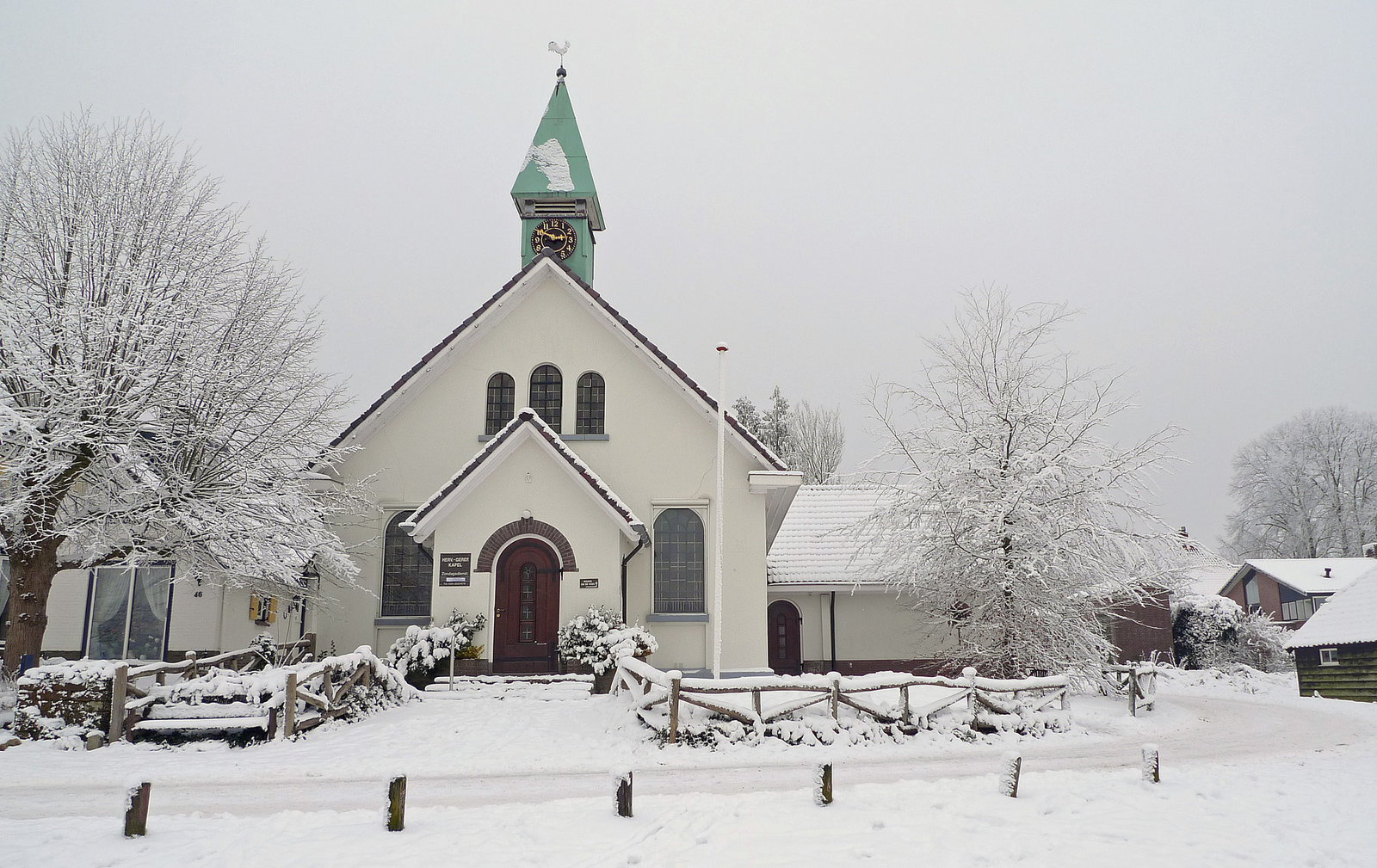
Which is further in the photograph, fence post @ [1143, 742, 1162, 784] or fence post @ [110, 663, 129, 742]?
fence post @ [110, 663, 129, 742]

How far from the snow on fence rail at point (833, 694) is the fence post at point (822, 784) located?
3764 millimetres

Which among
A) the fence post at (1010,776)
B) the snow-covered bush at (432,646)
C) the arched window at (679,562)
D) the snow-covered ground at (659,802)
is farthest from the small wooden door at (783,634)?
the fence post at (1010,776)

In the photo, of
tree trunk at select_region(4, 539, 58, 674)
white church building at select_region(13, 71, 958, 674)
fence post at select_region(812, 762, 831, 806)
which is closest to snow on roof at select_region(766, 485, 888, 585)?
white church building at select_region(13, 71, 958, 674)

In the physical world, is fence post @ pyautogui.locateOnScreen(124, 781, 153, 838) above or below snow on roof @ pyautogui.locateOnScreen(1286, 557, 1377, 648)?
below

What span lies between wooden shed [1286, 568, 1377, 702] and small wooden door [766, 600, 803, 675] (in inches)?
555

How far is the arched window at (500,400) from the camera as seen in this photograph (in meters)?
19.9

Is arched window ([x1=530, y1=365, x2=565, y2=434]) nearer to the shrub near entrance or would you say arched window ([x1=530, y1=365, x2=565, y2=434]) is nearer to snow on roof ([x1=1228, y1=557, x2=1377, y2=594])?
the shrub near entrance

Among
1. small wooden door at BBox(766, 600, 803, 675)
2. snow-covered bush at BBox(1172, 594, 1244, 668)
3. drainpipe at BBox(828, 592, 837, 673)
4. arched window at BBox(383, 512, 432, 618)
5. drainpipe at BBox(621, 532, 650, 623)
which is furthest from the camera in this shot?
snow-covered bush at BBox(1172, 594, 1244, 668)

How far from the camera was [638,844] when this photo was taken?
721cm

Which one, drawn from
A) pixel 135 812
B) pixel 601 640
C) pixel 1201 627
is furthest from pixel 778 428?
pixel 135 812

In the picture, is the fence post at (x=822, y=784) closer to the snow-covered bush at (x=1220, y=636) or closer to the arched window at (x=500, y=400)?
the arched window at (x=500, y=400)

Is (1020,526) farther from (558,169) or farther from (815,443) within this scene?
(815,443)

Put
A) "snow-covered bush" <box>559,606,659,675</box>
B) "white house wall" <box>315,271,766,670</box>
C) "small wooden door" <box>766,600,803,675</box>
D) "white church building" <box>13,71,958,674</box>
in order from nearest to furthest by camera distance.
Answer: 1. "snow-covered bush" <box>559,606,659,675</box>
2. "white church building" <box>13,71,958,674</box>
3. "white house wall" <box>315,271,766,670</box>
4. "small wooden door" <box>766,600,803,675</box>

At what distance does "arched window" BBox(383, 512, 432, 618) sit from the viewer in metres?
19.1
